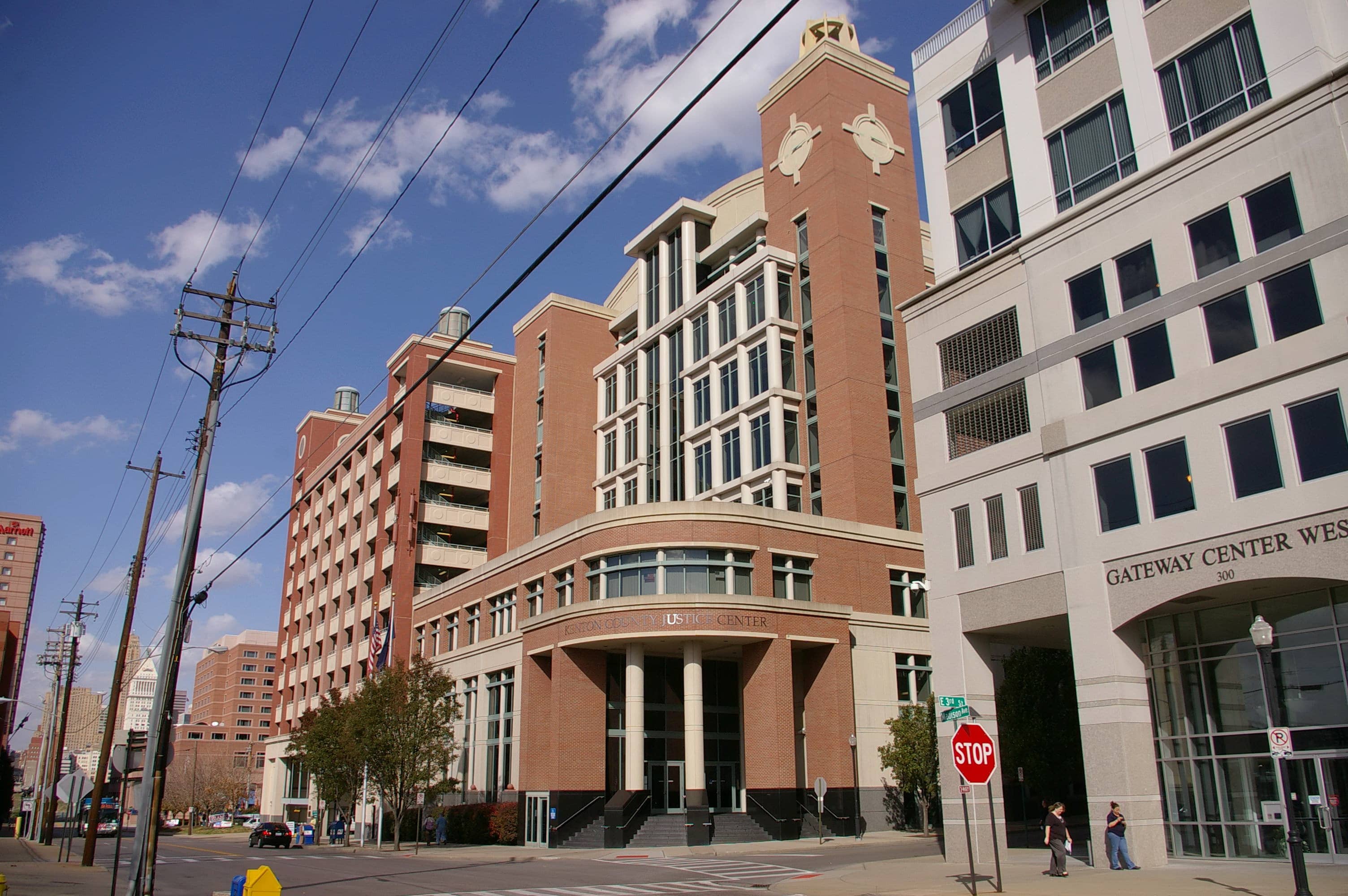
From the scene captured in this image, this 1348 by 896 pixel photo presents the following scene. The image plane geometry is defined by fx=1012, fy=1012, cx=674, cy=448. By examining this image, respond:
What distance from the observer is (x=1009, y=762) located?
120 feet

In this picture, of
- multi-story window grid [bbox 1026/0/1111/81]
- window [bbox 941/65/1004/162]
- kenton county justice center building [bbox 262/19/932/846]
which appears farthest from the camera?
kenton county justice center building [bbox 262/19/932/846]

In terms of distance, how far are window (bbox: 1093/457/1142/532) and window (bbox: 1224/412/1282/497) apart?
233 cm

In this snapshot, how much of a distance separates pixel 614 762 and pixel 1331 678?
30.8 meters

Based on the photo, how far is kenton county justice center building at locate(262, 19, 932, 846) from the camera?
41531 mm

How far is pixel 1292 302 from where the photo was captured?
20625 millimetres

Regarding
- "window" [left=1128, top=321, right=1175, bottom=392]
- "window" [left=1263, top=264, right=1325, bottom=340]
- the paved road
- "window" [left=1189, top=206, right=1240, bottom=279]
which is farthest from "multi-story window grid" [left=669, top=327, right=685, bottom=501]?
"window" [left=1263, top=264, right=1325, bottom=340]

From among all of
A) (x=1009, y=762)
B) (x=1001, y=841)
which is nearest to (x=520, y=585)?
(x=1009, y=762)

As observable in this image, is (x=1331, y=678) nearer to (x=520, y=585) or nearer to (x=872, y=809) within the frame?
(x=872, y=809)

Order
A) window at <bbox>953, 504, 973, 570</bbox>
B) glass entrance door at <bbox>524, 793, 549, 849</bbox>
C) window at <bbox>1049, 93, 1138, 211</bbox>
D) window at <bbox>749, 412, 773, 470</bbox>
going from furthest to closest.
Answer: window at <bbox>749, 412, 773, 470</bbox>, glass entrance door at <bbox>524, 793, 549, 849</bbox>, window at <bbox>953, 504, 973, 570</bbox>, window at <bbox>1049, 93, 1138, 211</bbox>

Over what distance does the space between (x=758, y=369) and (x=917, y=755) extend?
2183 centimetres

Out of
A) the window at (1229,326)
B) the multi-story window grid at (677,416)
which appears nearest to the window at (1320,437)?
the window at (1229,326)

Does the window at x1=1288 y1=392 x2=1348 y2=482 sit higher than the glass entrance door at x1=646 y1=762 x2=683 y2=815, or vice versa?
the window at x1=1288 y1=392 x2=1348 y2=482

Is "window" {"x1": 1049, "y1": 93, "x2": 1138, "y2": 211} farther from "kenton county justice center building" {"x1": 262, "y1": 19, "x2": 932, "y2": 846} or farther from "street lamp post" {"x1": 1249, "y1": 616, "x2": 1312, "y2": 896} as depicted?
"kenton county justice center building" {"x1": 262, "y1": 19, "x2": 932, "y2": 846}

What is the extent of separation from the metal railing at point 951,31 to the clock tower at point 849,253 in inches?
779
